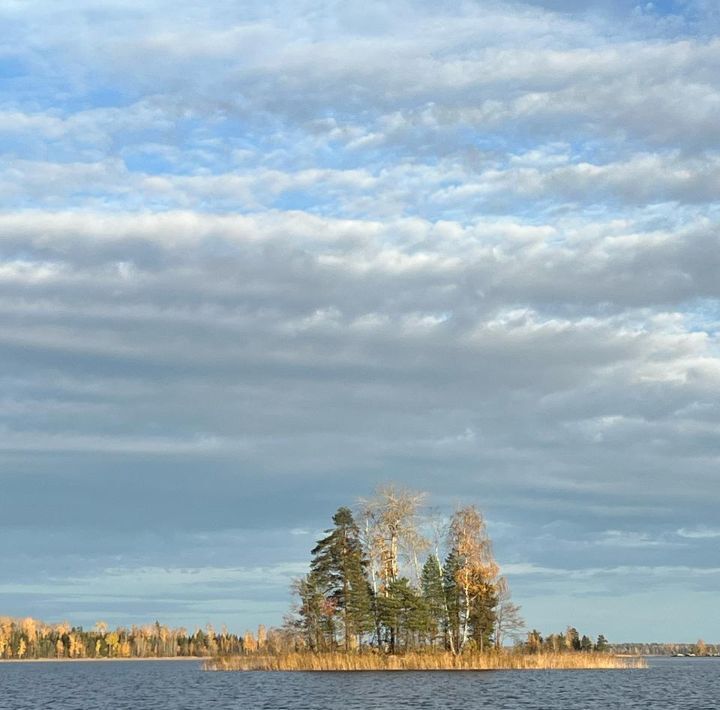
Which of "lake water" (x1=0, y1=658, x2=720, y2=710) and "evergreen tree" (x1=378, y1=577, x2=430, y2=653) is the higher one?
"evergreen tree" (x1=378, y1=577, x2=430, y2=653)

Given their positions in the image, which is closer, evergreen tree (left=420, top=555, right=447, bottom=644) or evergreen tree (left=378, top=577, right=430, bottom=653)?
evergreen tree (left=378, top=577, right=430, bottom=653)

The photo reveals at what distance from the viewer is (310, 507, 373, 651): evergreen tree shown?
129875 mm

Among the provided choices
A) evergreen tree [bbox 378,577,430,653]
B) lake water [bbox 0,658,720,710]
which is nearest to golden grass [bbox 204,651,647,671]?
lake water [bbox 0,658,720,710]

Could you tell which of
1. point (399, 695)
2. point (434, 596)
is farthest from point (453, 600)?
point (399, 695)

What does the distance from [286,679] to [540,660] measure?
29.2 m

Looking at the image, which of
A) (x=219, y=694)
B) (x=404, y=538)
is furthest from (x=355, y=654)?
(x=219, y=694)

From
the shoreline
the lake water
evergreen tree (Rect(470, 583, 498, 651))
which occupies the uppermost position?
evergreen tree (Rect(470, 583, 498, 651))

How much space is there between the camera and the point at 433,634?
131 meters

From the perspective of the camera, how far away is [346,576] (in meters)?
133

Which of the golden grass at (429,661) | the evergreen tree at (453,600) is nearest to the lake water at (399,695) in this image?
the golden grass at (429,661)

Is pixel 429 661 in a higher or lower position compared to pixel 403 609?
lower

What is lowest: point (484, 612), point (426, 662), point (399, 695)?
point (399, 695)

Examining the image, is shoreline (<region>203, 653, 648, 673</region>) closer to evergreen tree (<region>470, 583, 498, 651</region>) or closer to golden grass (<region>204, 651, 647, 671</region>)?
golden grass (<region>204, 651, 647, 671</region>)

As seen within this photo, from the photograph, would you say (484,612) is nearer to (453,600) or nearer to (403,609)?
(453,600)
